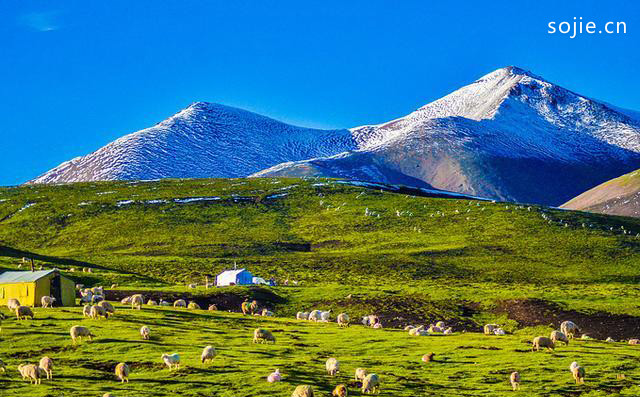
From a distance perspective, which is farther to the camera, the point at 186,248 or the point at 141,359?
the point at 186,248

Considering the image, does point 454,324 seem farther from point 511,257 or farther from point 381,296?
point 511,257

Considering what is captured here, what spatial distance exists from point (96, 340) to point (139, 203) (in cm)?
14599

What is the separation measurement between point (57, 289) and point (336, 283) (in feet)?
156

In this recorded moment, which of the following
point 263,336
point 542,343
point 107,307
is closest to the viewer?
point 542,343

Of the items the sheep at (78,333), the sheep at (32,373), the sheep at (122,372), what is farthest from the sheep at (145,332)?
the sheep at (32,373)

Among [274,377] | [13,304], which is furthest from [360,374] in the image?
[13,304]

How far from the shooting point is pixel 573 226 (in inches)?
6304

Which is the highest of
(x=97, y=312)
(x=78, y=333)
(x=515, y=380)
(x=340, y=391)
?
(x=97, y=312)

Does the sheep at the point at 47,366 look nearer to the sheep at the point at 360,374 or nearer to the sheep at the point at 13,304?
the sheep at the point at 360,374

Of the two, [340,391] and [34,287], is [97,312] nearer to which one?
[34,287]

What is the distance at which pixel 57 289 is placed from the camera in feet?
225

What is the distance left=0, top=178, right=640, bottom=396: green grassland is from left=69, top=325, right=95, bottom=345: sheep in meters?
0.53

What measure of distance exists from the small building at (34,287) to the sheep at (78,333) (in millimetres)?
19260

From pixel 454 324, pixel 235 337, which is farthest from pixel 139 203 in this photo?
pixel 235 337
